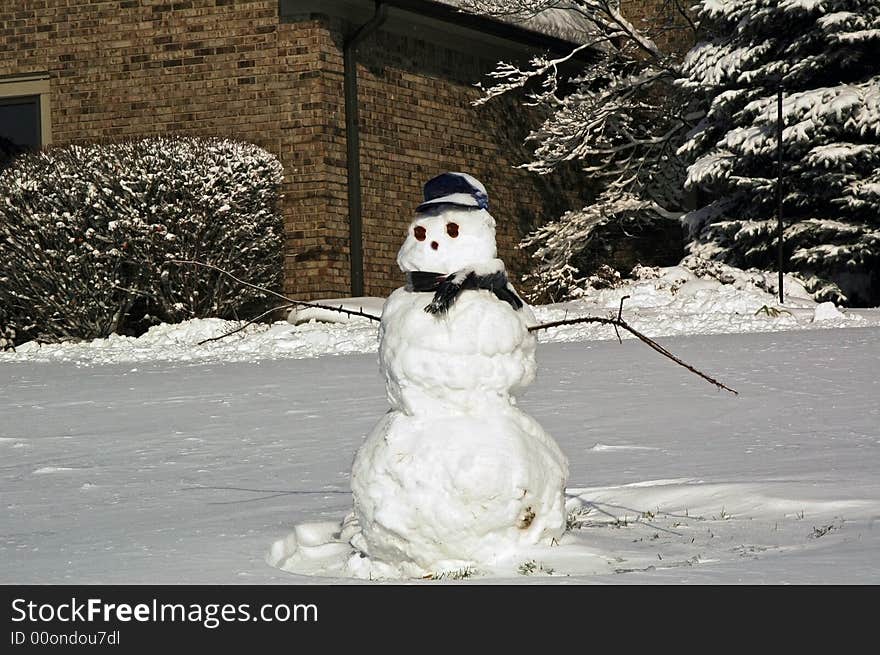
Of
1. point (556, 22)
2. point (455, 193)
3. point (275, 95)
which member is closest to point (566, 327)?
point (275, 95)

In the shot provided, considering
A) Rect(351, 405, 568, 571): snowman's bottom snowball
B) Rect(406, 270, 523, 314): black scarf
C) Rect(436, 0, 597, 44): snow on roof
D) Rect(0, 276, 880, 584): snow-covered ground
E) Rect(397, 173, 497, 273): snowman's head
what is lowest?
Rect(0, 276, 880, 584): snow-covered ground

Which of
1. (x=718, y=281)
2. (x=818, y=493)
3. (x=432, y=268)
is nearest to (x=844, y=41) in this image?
(x=718, y=281)

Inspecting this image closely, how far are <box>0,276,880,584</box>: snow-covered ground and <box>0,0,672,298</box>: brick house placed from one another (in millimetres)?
2379

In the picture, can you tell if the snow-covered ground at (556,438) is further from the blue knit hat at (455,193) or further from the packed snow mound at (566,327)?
the blue knit hat at (455,193)

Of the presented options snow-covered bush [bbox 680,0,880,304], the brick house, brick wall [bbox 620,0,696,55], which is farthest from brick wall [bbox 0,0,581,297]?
brick wall [bbox 620,0,696,55]

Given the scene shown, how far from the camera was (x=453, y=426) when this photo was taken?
5605 mm

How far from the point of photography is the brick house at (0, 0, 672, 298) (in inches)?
674

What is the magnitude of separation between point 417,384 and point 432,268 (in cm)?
47

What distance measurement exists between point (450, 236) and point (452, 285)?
0.79ft

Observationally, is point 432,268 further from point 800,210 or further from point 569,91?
point 569,91

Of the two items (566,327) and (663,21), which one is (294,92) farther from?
(663,21)

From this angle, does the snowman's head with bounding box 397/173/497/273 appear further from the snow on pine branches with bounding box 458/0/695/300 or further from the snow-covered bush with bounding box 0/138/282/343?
the snow on pine branches with bounding box 458/0/695/300

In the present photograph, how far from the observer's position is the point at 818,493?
264 inches

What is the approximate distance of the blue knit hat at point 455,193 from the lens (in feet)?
18.9
